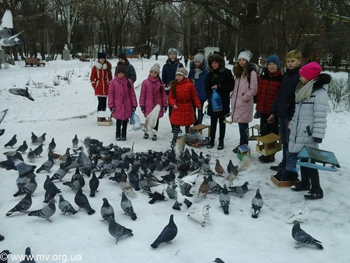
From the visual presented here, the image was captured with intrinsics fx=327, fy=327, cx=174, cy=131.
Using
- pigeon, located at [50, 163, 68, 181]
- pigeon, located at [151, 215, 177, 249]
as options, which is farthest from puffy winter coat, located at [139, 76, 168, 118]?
pigeon, located at [151, 215, 177, 249]

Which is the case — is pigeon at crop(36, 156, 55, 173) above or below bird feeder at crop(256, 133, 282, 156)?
below

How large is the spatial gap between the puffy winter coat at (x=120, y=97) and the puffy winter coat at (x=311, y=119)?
154 inches

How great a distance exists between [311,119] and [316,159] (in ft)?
2.01

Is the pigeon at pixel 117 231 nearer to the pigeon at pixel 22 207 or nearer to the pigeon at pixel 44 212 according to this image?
the pigeon at pixel 44 212

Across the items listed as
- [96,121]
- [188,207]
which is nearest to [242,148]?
[188,207]

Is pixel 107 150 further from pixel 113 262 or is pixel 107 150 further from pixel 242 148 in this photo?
pixel 113 262

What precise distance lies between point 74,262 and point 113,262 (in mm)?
384

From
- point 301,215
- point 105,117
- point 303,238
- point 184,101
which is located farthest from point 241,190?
point 105,117

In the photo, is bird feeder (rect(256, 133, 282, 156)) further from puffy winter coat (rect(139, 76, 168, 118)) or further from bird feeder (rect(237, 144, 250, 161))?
puffy winter coat (rect(139, 76, 168, 118))

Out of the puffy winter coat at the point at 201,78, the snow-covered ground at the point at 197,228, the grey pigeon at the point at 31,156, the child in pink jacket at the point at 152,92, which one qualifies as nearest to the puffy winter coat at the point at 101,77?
the child in pink jacket at the point at 152,92

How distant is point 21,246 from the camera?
3428mm

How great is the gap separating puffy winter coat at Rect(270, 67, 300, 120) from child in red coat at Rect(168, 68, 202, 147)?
2.20m

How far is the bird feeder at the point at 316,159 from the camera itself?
4203 mm

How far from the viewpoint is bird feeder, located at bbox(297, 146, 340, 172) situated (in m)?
4.20
